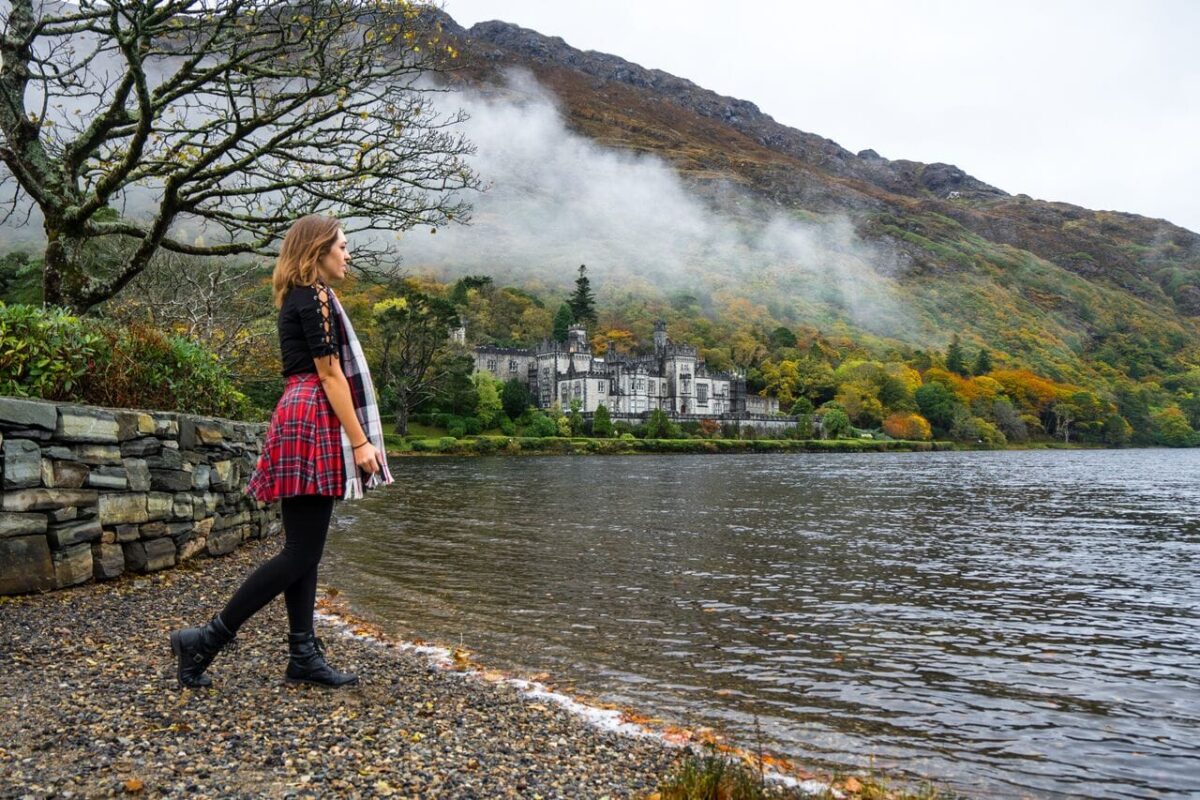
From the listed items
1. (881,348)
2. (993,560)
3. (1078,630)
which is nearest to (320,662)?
(1078,630)

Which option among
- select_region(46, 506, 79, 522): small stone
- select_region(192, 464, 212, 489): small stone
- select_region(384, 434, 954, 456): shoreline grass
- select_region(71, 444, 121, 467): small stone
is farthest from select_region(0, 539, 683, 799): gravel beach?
select_region(384, 434, 954, 456): shoreline grass

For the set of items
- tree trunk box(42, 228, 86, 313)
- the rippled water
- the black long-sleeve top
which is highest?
tree trunk box(42, 228, 86, 313)

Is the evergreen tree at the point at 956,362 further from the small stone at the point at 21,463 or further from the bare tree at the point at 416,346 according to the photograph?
the small stone at the point at 21,463

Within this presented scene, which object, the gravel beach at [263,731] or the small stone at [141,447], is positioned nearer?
the gravel beach at [263,731]

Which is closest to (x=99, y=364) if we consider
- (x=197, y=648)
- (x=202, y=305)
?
(x=197, y=648)

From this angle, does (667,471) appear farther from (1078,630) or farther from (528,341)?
(528,341)

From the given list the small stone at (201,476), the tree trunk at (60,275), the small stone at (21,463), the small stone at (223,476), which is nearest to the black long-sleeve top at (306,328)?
the small stone at (21,463)

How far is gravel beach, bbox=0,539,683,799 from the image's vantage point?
13.6 feet

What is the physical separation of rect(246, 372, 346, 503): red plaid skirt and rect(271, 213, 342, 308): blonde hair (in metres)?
0.68

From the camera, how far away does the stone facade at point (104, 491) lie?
25.0 ft

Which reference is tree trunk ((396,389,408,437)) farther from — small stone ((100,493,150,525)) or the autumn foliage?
the autumn foliage

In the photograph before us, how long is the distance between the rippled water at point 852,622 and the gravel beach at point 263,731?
5.27 ft

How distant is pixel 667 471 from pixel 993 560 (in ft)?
115

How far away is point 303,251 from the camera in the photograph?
215 inches
